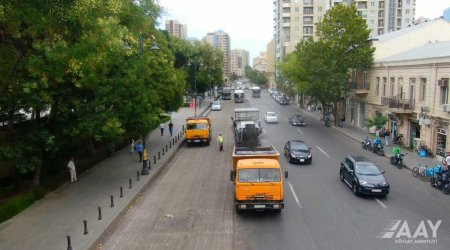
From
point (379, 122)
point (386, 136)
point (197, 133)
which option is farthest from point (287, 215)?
point (379, 122)

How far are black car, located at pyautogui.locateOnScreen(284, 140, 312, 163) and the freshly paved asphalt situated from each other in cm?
54

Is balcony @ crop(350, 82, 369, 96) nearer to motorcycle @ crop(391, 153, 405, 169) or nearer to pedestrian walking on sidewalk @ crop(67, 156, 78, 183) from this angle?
motorcycle @ crop(391, 153, 405, 169)

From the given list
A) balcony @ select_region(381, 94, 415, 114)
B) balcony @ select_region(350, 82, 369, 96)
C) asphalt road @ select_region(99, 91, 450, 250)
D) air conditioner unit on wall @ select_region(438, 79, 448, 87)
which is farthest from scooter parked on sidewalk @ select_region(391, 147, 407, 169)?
balcony @ select_region(350, 82, 369, 96)

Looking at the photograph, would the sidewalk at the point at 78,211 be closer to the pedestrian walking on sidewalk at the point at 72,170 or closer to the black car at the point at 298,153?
the pedestrian walking on sidewalk at the point at 72,170

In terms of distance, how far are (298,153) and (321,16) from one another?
10051cm

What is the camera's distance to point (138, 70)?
23453 mm

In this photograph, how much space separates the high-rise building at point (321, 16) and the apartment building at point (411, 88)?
60.8 meters

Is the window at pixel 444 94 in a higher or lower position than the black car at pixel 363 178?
higher

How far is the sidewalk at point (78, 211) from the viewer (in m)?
14.5

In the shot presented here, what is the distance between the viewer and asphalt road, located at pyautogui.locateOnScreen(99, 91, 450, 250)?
14.2 meters

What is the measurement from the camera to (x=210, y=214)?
17172 mm

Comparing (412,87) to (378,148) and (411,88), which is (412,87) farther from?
(378,148)

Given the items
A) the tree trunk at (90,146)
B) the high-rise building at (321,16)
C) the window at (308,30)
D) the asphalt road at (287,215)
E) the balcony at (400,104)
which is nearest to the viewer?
the asphalt road at (287,215)

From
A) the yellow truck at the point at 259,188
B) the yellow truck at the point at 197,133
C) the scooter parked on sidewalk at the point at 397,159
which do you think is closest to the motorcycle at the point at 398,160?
the scooter parked on sidewalk at the point at 397,159
